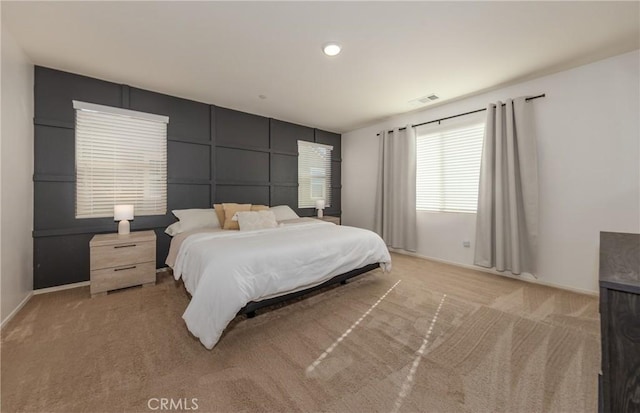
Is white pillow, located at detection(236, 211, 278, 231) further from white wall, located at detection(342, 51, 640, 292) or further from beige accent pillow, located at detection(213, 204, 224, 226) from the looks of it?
white wall, located at detection(342, 51, 640, 292)

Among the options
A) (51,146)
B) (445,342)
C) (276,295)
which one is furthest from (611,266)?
(51,146)

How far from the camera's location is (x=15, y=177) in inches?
91.0

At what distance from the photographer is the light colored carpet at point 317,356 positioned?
Result: 1.35 metres

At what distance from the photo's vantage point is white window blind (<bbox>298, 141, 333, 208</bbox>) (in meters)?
5.13

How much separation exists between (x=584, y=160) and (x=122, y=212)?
5.44 m

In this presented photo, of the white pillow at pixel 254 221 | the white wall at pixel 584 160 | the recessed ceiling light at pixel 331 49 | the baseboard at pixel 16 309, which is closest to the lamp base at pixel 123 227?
the baseboard at pixel 16 309

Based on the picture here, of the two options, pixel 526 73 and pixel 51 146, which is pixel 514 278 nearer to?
pixel 526 73

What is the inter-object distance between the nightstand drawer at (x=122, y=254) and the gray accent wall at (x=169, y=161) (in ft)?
1.98

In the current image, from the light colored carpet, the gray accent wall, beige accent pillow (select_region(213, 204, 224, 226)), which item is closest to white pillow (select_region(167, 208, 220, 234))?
beige accent pillow (select_region(213, 204, 224, 226))

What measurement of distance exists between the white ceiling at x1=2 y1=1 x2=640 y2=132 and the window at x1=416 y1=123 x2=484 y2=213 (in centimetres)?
74

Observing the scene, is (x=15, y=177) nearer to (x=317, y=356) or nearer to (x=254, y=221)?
(x=254, y=221)

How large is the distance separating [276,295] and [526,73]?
3.83 m

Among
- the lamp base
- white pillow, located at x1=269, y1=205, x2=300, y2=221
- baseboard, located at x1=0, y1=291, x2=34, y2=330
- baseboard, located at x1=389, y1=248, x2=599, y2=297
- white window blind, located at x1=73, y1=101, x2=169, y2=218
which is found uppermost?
white window blind, located at x1=73, y1=101, x2=169, y2=218

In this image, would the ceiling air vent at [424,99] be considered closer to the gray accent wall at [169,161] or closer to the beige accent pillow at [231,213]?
the gray accent wall at [169,161]
